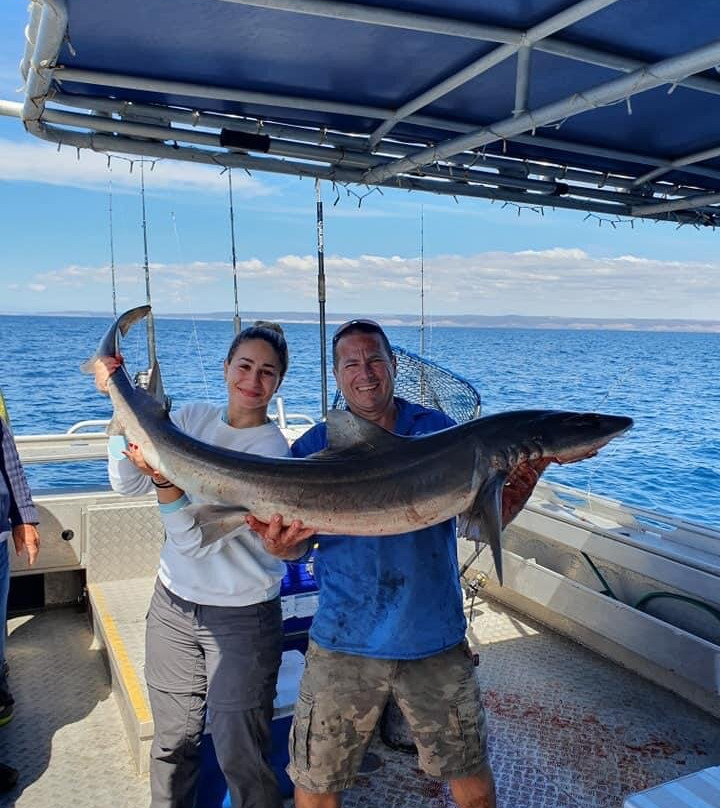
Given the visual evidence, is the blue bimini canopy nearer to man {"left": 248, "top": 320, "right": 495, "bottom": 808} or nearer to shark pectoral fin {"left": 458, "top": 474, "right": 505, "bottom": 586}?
shark pectoral fin {"left": 458, "top": 474, "right": 505, "bottom": 586}

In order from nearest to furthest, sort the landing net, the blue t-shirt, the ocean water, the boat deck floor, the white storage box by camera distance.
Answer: the white storage box → the blue t-shirt → the boat deck floor → the landing net → the ocean water

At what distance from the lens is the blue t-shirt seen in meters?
2.88

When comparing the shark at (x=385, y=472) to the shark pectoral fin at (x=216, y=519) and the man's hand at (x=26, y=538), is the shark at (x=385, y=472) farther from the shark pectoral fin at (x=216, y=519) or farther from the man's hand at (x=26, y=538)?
the man's hand at (x=26, y=538)

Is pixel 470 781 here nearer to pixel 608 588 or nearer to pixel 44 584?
pixel 608 588

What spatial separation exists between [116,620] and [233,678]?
268cm

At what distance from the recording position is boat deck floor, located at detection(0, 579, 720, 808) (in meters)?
3.81

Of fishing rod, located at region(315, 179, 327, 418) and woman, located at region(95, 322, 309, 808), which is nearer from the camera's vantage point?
woman, located at region(95, 322, 309, 808)

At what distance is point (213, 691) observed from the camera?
117 inches

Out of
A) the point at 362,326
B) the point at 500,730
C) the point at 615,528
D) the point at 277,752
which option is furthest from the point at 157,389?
the point at 615,528

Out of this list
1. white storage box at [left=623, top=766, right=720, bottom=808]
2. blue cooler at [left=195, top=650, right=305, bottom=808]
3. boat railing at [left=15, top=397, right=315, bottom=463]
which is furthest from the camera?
boat railing at [left=15, top=397, right=315, bottom=463]

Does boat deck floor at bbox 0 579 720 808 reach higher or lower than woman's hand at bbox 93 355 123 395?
lower

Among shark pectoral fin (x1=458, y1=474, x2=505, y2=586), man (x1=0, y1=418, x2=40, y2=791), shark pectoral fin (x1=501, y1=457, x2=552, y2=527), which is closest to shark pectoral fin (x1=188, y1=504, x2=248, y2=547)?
shark pectoral fin (x1=458, y1=474, x2=505, y2=586)

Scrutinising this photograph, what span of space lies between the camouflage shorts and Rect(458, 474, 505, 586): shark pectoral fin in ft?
1.85

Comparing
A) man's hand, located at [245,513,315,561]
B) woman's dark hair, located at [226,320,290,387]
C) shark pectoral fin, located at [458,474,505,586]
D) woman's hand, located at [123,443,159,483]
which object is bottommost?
man's hand, located at [245,513,315,561]
